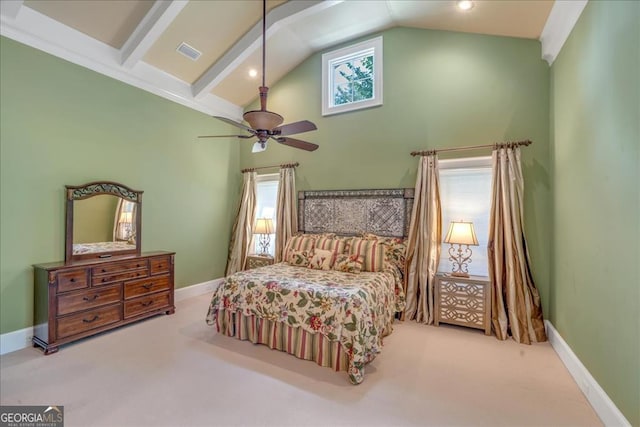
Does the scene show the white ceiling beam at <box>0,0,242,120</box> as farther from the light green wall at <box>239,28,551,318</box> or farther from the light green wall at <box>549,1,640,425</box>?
the light green wall at <box>549,1,640,425</box>

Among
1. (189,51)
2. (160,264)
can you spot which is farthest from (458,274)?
(189,51)

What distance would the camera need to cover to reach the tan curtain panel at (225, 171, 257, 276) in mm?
5332

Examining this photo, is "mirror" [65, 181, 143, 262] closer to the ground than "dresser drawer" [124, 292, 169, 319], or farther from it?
farther from it

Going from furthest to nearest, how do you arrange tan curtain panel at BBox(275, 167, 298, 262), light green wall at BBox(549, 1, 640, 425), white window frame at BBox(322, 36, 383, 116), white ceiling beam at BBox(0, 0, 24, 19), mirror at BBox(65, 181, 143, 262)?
tan curtain panel at BBox(275, 167, 298, 262) < white window frame at BBox(322, 36, 383, 116) < mirror at BBox(65, 181, 143, 262) < white ceiling beam at BBox(0, 0, 24, 19) < light green wall at BBox(549, 1, 640, 425)

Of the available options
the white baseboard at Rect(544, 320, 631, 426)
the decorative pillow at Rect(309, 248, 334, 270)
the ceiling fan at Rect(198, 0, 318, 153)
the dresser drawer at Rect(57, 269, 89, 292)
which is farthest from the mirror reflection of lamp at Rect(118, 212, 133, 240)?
the white baseboard at Rect(544, 320, 631, 426)

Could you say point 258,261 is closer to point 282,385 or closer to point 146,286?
point 146,286

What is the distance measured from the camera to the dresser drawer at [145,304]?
3533 mm

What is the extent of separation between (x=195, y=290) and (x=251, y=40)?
4.09 metres

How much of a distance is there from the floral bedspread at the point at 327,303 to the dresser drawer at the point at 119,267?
122 cm

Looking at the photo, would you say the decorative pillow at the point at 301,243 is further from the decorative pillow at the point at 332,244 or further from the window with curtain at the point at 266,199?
the window with curtain at the point at 266,199

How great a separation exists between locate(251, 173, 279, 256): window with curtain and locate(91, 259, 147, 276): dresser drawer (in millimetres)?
2073

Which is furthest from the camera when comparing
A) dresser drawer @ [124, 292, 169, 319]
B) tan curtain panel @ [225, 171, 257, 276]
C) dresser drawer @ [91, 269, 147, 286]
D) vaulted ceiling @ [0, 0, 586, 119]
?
tan curtain panel @ [225, 171, 257, 276]

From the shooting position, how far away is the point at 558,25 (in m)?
2.86

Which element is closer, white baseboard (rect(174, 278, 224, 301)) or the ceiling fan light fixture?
the ceiling fan light fixture
